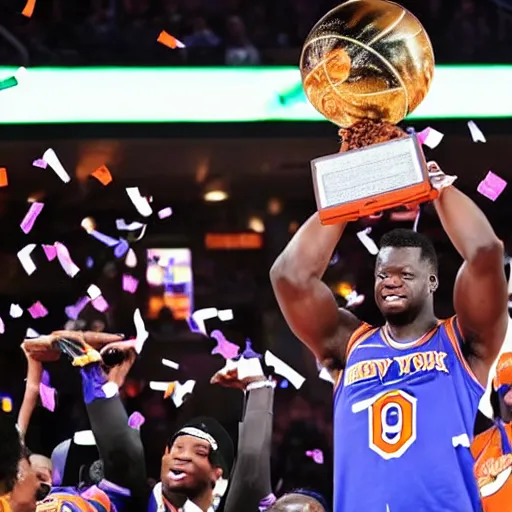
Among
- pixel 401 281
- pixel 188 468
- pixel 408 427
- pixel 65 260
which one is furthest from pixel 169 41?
pixel 408 427

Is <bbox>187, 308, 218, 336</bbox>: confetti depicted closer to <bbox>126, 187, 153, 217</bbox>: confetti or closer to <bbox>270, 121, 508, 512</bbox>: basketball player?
<bbox>126, 187, 153, 217</bbox>: confetti

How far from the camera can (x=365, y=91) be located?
12.6 feet

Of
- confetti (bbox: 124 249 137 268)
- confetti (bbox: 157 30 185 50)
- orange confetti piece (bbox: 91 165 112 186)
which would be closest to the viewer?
confetti (bbox: 157 30 185 50)

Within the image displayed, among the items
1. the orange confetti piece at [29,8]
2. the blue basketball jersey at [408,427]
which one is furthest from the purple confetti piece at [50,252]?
the blue basketball jersey at [408,427]

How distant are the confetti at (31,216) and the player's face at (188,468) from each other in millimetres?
3474

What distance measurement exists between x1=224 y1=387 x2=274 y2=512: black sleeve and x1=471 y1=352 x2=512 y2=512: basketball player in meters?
0.86

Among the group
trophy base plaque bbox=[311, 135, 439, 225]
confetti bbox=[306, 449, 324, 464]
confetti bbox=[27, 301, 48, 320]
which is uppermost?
trophy base plaque bbox=[311, 135, 439, 225]

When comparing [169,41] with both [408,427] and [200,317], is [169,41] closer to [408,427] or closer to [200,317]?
[200,317]

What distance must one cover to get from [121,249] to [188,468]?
3.53m

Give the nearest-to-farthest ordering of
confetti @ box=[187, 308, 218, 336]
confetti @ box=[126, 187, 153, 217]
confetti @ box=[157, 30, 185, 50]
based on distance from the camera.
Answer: confetti @ box=[187, 308, 218, 336]
confetti @ box=[157, 30, 185, 50]
confetti @ box=[126, 187, 153, 217]

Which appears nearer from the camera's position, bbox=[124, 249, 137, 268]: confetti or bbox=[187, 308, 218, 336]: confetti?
bbox=[187, 308, 218, 336]: confetti

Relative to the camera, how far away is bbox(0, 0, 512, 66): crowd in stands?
287 inches

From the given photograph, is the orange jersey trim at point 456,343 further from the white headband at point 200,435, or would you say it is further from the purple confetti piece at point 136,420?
the purple confetti piece at point 136,420

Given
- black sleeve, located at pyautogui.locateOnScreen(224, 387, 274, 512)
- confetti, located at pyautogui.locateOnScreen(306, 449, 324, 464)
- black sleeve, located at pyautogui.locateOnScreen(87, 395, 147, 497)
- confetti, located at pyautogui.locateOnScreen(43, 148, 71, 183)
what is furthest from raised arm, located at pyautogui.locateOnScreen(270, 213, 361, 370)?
confetti, located at pyautogui.locateOnScreen(43, 148, 71, 183)
